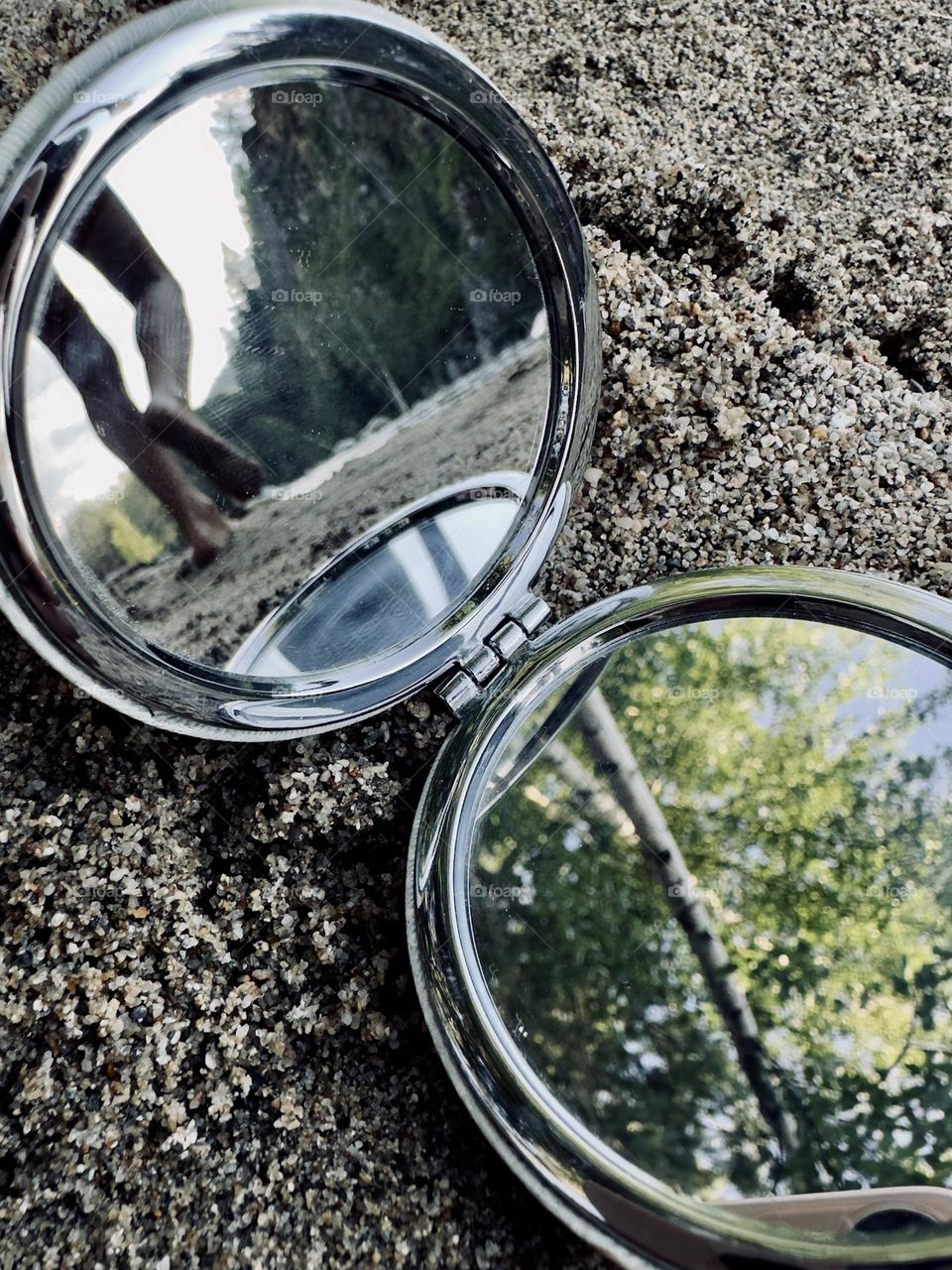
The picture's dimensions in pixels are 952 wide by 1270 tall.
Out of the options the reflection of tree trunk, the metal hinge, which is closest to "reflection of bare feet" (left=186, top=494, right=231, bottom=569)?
the metal hinge

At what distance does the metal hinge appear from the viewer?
0.92m

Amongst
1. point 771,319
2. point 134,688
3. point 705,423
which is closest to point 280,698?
point 134,688

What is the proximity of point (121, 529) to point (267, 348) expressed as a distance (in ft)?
0.63

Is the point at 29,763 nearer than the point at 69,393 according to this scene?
No

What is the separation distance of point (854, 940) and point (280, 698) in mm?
540

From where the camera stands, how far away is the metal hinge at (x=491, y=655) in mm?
924

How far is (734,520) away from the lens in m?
1.03

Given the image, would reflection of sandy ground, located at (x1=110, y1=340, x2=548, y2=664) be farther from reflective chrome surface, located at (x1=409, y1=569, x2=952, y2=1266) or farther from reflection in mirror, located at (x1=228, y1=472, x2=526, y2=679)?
reflective chrome surface, located at (x1=409, y1=569, x2=952, y2=1266)

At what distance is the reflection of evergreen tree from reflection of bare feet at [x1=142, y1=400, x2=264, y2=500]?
1 cm

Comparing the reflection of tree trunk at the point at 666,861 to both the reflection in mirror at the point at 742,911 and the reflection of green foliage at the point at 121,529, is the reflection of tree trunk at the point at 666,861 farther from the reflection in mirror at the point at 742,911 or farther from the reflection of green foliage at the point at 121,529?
the reflection of green foliage at the point at 121,529

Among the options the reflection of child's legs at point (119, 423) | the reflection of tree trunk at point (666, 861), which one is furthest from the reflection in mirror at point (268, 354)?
the reflection of tree trunk at point (666, 861)

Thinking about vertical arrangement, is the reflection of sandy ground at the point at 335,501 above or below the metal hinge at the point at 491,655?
above

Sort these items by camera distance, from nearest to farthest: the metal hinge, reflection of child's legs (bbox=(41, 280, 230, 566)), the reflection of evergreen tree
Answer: reflection of child's legs (bbox=(41, 280, 230, 566)) → the reflection of evergreen tree → the metal hinge

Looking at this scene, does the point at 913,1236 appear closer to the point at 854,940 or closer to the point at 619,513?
the point at 854,940
